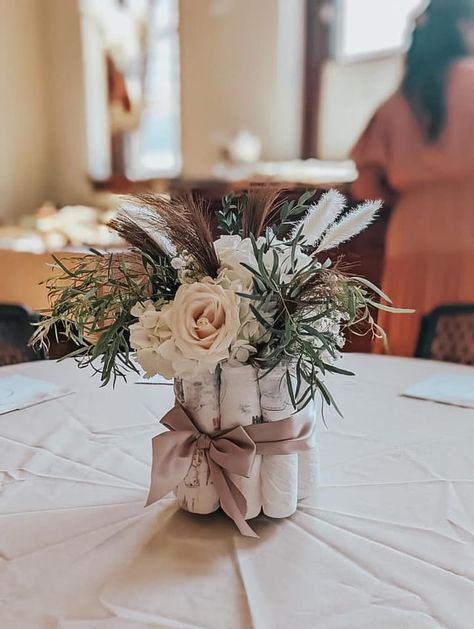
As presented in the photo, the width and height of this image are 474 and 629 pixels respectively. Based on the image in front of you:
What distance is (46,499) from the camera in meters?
0.78

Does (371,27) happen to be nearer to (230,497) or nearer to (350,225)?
(350,225)

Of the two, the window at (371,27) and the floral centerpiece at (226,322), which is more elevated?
→ the window at (371,27)

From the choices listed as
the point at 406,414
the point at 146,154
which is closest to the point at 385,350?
the point at 406,414

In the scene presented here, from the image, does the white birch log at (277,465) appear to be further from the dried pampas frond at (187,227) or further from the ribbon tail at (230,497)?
the dried pampas frond at (187,227)

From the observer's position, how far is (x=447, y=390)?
1.18 m

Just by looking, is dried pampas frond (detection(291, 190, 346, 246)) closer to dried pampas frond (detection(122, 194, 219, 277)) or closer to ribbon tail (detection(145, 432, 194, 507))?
dried pampas frond (detection(122, 194, 219, 277))

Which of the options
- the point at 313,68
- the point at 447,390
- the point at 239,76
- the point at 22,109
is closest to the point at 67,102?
the point at 22,109

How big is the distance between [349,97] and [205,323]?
7.49 feet

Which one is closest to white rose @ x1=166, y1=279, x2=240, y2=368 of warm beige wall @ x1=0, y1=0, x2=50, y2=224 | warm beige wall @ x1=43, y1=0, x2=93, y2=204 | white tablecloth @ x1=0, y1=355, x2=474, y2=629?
white tablecloth @ x1=0, y1=355, x2=474, y2=629

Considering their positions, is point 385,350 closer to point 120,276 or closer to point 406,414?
point 406,414

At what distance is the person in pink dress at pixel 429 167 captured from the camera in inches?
73.0

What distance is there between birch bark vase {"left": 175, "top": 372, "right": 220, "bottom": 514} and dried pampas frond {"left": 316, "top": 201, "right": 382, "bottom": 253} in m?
0.20

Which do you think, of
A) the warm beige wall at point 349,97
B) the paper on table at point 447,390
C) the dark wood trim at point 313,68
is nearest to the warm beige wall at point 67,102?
the dark wood trim at point 313,68

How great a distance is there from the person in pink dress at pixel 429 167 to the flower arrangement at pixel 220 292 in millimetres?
1305
